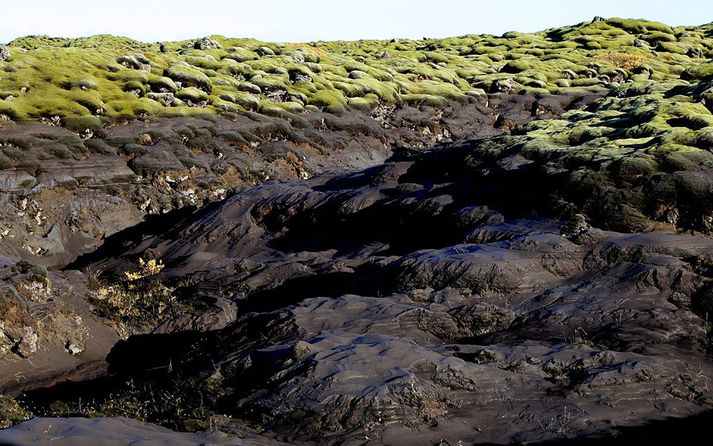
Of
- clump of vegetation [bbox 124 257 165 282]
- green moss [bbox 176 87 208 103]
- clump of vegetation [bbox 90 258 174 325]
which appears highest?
green moss [bbox 176 87 208 103]

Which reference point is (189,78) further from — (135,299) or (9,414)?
(9,414)

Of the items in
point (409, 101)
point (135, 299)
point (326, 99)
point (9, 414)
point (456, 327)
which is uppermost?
point (326, 99)

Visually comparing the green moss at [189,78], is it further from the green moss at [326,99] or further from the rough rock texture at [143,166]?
the green moss at [326,99]

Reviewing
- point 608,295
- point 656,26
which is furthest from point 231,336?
point 656,26

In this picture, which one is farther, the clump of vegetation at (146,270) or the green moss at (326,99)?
the green moss at (326,99)

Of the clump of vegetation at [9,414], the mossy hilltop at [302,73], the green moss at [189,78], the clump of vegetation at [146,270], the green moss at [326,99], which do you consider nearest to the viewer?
the clump of vegetation at [9,414]

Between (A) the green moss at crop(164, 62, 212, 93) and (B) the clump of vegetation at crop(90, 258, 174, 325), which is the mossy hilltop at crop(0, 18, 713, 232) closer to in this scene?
(A) the green moss at crop(164, 62, 212, 93)

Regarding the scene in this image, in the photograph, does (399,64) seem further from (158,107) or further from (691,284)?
(691,284)

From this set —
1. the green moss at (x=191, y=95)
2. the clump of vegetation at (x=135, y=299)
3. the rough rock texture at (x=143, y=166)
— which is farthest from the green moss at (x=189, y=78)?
the clump of vegetation at (x=135, y=299)

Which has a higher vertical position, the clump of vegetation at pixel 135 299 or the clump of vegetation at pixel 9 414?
the clump of vegetation at pixel 9 414

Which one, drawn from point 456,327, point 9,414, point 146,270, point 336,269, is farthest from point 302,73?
point 9,414

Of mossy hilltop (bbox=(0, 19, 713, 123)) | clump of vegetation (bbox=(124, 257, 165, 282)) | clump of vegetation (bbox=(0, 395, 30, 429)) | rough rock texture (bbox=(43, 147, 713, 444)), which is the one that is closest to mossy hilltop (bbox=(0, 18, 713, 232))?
mossy hilltop (bbox=(0, 19, 713, 123))

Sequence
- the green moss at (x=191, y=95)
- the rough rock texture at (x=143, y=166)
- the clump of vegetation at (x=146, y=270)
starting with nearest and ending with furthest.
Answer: the clump of vegetation at (x=146, y=270), the rough rock texture at (x=143, y=166), the green moss at (x=191, y=95)

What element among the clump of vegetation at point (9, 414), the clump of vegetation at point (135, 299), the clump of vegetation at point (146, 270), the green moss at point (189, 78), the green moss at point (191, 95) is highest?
the green moss at point (189, 78)
